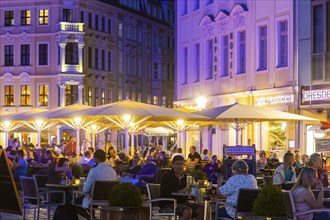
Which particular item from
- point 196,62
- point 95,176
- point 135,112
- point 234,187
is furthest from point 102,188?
point 196,62

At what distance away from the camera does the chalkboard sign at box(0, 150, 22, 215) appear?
10.6 meters

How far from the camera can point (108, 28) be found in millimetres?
75500

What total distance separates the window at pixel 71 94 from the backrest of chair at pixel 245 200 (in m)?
57.0

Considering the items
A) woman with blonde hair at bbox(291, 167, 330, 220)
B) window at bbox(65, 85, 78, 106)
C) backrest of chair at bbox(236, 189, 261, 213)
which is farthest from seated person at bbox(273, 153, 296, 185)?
window at bbox(65, 85, 78, 106)

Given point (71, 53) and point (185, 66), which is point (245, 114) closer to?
point (185, 66)

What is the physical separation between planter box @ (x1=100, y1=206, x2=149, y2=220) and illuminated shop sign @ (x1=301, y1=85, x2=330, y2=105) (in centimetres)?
1986

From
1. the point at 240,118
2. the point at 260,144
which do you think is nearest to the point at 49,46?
the point at 260,144

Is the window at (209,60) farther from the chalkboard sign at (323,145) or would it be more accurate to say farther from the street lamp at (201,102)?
the chalkboard sign at (323,145)

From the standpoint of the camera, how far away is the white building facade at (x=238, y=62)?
3700 cm

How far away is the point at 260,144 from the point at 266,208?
1030 inches

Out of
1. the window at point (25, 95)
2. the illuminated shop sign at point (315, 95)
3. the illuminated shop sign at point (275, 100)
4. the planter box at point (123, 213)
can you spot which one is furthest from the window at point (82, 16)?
the planter box at point (123, 213)

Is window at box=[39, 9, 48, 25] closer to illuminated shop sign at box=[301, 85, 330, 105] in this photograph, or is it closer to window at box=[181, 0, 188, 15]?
window at box=[181, 0, 188, 15]

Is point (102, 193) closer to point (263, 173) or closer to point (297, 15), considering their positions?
point (263, 173)

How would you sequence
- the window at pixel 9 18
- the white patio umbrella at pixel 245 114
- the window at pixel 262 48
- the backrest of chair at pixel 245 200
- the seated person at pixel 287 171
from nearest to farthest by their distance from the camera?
1. the backrest of chair at pixel 245 200
2. the seated person at pixel 287 171
3. the white patio umbrella at pixel 245 114
4. the window at pixel 262 48
5. the window at pixel 9 18
